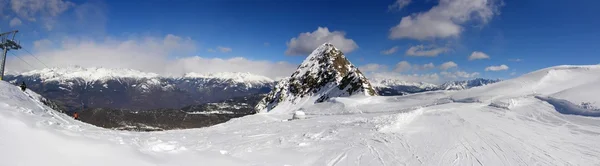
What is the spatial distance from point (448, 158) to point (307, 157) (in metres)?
5.82

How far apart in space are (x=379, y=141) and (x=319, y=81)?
73775 millimetres

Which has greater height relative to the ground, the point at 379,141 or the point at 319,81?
the point at 319,81

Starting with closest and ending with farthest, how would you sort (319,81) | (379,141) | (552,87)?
(379,141)
(552,87)
(319,81)

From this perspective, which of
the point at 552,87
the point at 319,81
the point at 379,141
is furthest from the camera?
the point at 319,81

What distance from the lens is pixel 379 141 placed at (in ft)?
54.1

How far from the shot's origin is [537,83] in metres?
31.5

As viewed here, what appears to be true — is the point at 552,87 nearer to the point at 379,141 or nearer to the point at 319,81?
the point at 379,141

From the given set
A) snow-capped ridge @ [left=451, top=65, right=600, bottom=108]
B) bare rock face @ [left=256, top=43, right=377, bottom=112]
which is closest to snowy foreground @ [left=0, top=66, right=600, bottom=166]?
snow-capped ridge @ [left=451, top=65, right=600, bottom=108]

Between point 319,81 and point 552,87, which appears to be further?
point 319,81

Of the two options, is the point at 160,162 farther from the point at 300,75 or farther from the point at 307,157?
the point at 300,75

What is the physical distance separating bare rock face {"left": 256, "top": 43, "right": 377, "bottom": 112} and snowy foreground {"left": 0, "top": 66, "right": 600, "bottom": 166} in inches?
1863

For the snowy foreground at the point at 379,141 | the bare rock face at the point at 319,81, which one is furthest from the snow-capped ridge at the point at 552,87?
the bare rock face at the point at 319,81

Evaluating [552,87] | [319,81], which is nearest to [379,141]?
[552,87]

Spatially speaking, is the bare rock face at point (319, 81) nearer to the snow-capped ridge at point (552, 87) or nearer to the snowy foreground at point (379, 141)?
the snow-capped ridge at point (552, 87)
